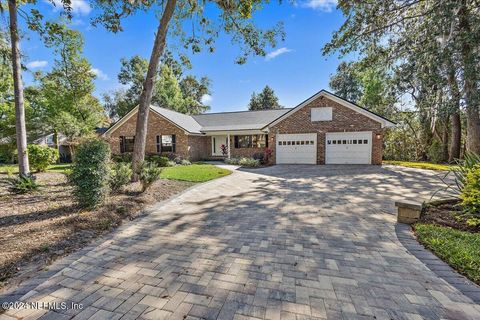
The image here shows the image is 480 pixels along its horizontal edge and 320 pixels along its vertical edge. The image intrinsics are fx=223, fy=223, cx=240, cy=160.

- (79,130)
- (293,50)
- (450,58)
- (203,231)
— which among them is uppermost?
(293,50)

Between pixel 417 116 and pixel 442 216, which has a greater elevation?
pixel 417 116

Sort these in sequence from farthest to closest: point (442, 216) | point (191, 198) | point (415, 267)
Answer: point (191, 198), point (442, 216), point (415, 267)

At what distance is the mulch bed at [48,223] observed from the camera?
10.2 feet

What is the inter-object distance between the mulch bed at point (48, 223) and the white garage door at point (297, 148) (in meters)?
10.6

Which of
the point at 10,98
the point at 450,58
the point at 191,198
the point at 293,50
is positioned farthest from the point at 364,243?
the point at 10,98

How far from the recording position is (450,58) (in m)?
9.64

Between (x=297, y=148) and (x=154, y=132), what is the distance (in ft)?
39.7

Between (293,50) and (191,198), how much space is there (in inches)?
432

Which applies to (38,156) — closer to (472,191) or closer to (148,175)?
(148,175)

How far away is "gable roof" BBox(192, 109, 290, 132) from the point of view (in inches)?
776

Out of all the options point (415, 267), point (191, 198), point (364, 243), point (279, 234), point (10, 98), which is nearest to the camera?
point (415, 267)

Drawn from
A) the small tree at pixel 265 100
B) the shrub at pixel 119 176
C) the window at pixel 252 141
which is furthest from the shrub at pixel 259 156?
the small tree at pixel 265 100

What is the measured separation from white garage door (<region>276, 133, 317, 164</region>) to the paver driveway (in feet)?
34.2

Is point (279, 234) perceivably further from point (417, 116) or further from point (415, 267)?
point (417, 116)
